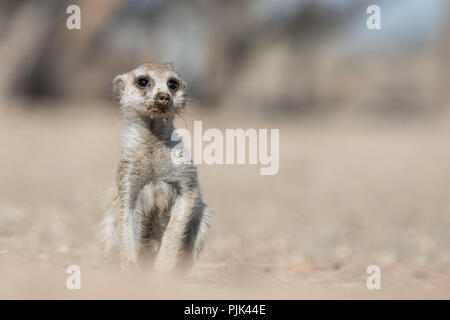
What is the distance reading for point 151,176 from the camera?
3.88m

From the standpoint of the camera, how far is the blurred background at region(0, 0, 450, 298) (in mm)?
5062

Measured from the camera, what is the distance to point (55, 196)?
767 cm

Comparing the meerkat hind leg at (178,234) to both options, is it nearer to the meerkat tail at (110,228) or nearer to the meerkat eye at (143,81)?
the meerkat tail at (110,228)

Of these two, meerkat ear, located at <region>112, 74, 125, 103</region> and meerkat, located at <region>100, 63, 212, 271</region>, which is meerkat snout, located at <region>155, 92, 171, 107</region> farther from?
meerkat ear, located at <region>112, 74, 125, 103</region>

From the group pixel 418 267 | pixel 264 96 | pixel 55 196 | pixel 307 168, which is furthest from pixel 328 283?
pixel 264 96

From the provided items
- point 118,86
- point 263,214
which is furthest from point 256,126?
point 118,86

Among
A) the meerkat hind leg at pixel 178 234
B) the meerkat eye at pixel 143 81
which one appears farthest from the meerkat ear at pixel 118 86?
the meerkat hind leg at pixel 178 234

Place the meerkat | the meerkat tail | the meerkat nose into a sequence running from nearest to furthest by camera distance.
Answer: the meerkat nose < the meerkat < the meerkat tail

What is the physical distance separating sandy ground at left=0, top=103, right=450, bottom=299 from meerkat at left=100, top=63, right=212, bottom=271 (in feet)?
0.57

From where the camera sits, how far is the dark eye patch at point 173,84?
3869mm

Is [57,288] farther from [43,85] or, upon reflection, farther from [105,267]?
[43,85]

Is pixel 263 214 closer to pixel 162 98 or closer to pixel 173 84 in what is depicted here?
pixel 173 84

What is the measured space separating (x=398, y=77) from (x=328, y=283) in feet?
67.8

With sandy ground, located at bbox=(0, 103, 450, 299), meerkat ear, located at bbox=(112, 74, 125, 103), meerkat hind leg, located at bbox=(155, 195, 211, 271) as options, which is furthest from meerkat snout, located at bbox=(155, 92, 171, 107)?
sandy ground, located at bbox=(0, 103, 450, 299)
